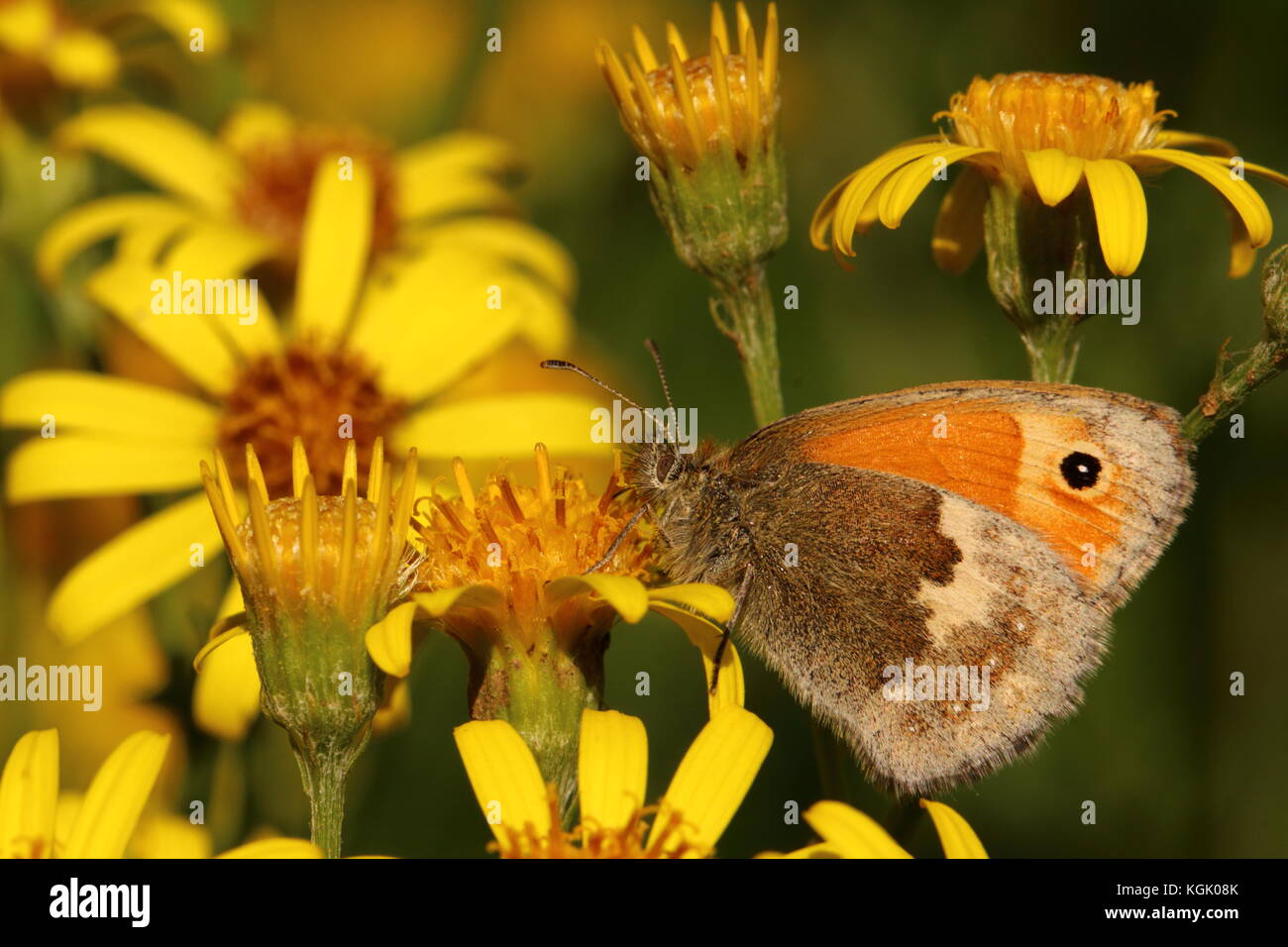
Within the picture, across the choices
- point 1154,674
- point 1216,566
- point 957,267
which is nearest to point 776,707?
point 1154,674

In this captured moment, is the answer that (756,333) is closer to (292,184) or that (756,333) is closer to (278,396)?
(278,396)

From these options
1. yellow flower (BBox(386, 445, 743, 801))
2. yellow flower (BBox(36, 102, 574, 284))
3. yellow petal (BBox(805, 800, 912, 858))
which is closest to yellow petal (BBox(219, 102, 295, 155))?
yellow flower (BBox(36, 102, 574, 284))

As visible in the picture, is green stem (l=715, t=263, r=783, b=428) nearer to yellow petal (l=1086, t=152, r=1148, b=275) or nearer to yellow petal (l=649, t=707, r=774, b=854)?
yellow petal (l=1086, t=152, r=1148, b=275)

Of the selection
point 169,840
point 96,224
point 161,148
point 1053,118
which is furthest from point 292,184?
point 1053,118

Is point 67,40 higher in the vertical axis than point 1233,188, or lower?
higher

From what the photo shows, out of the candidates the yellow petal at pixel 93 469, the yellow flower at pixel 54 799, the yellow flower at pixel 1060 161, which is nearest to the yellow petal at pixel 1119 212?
the yellow flower at pixel 1060 161

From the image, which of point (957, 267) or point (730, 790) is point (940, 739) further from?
point (957, 267)

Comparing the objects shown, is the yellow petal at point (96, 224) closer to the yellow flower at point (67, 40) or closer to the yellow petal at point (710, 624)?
the yellow flower at point (67, 40)
